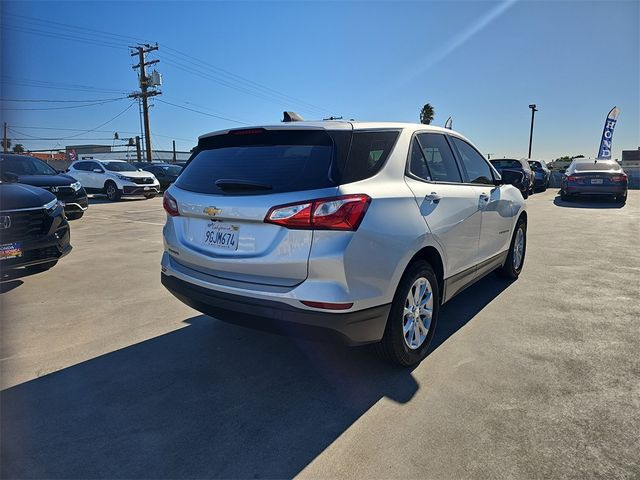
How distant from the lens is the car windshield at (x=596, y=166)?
1494 cm

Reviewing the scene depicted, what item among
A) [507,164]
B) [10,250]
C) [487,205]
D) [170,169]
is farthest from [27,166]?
[507,164]

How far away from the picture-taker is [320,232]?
2445 millimetres

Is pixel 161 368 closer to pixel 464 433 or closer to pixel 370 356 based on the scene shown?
pixel 370 356

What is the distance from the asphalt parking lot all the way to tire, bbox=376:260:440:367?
15 centimetres

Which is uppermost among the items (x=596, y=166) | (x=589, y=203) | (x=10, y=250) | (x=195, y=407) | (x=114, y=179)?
(x=596, y=166)

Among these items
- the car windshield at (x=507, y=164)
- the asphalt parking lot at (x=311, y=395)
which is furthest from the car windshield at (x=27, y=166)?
the car windshield at (x=507, y=164)

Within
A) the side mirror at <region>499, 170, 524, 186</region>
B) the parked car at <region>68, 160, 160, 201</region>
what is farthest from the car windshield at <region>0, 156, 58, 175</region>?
the side mirror at <region>499, 170, 524, 186</region>

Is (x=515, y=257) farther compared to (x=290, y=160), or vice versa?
(x=515, y=257)

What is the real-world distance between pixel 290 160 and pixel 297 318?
999 millimetres

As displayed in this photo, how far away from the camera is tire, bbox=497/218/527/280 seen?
5230 mm

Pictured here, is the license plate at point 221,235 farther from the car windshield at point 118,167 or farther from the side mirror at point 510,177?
the car windshield at point 118,167

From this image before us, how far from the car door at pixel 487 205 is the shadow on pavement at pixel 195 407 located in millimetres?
1173

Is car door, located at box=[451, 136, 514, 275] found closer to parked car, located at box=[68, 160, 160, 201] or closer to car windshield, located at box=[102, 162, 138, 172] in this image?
parked car, located at box=[68, 160, 160, 201]

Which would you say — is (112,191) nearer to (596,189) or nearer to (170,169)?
(170,169)
